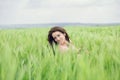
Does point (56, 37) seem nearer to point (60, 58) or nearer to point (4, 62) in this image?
point (60, 58)

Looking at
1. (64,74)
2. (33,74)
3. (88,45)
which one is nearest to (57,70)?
(33,74)

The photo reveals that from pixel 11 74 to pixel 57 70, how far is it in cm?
46

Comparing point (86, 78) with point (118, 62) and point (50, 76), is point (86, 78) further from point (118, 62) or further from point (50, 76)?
point (118, 62)

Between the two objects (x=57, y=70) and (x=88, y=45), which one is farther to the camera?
(x=88, y=45)

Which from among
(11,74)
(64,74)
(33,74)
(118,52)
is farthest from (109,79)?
(118,52)

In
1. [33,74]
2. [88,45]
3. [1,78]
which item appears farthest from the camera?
[88,45]

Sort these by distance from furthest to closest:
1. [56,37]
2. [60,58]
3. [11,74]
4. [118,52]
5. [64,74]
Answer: [56,37], [118,52], [60,58], [64,74], [11,74]

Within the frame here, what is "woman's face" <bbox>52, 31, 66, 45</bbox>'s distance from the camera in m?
3.36

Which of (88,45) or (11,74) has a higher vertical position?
(11,74)

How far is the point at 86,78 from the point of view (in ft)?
2.83

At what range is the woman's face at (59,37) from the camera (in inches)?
132

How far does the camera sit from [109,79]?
1.01m

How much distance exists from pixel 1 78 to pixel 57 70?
0.38 metres

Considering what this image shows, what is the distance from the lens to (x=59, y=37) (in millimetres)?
3482
